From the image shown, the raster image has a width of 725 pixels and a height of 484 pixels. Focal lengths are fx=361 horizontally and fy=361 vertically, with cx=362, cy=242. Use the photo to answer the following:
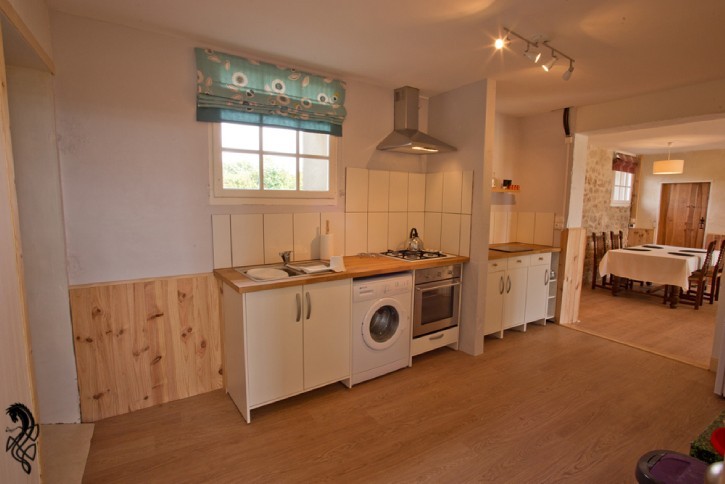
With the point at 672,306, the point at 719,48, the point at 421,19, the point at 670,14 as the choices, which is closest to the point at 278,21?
the point at 421,19

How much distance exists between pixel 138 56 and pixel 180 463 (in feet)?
7.67

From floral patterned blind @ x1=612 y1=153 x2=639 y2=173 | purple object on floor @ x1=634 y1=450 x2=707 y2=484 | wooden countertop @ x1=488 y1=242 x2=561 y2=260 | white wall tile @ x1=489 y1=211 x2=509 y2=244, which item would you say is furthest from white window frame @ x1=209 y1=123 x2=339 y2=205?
floral patterned blind @ x1=612 y1=153 x2=639 y2=173

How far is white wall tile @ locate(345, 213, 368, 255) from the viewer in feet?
10.3

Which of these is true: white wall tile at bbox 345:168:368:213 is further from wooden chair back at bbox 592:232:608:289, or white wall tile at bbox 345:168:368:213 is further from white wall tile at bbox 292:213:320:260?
wooden chair back at bbox 592:232:608:289

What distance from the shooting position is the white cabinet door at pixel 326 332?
2365mm

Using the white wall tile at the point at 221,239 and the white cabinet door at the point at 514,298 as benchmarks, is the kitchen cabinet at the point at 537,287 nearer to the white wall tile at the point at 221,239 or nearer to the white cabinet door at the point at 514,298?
the white cabinet door at the point at 514,298

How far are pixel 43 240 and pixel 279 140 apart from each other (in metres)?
1.57

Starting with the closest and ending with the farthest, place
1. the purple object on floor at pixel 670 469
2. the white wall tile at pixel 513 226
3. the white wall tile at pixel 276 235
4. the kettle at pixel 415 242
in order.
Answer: the purple object on floor at pixel 670 469 < the white wall tile at pixel 276 235 < the kettle at pixel 415 242 < the white wall tile at pixel 513 226

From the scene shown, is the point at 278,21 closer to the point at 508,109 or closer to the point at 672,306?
the point at 508,109

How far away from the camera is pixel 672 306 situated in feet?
15.5

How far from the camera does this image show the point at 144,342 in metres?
2.30

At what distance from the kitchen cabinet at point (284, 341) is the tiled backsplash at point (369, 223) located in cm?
43

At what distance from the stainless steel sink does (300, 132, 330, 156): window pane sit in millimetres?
955

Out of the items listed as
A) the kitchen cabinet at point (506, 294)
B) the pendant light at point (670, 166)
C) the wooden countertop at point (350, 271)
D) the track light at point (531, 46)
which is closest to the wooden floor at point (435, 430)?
the kitchen cabinet at point (506, 294)
